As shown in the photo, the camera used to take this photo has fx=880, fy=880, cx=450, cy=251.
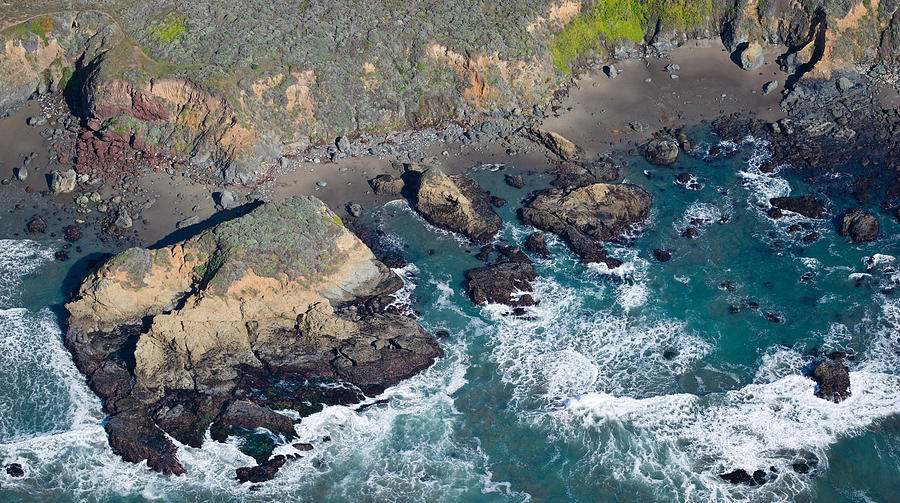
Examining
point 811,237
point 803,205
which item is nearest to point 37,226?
point 811,237

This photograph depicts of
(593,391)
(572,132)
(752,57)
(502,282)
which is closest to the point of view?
(593,391)

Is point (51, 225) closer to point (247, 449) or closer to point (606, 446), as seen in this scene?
point (247, 449)

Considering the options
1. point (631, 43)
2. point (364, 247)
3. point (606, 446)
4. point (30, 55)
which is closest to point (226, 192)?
point (364, 247)

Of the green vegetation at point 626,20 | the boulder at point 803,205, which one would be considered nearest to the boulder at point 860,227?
the boulder at point 803,205

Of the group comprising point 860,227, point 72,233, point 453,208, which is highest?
point 860,227

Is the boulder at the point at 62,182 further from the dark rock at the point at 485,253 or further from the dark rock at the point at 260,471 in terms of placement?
the dark rock at the point at 485,253

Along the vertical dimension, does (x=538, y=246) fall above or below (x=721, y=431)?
above

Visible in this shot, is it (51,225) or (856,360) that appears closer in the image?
(856,360)

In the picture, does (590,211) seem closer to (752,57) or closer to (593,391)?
(593,391)
